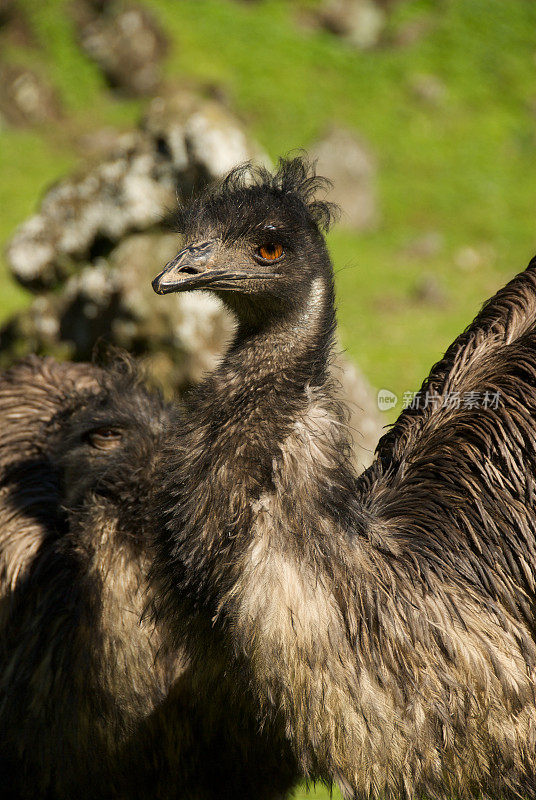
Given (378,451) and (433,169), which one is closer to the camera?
(378,451)

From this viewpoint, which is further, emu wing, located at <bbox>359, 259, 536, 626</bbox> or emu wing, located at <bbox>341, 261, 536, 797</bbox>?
emu wing, located at <bbox>359, 259, 536, 626</bbox>

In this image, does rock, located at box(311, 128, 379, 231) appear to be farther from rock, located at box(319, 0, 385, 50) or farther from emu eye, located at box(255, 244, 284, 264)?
emu eye, located at box(255, 244, 284, 264)

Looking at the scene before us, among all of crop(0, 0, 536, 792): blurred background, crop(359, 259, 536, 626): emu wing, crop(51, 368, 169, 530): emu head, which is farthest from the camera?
crop(0, 0, 536, 792): blurred background

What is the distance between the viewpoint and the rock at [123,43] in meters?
12.7

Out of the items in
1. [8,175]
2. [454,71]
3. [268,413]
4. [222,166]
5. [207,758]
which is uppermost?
[454,71]

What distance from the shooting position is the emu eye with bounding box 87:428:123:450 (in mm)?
3379

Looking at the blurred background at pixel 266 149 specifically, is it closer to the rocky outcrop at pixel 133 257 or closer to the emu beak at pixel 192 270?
the rocky outcrop at pixel 133 257

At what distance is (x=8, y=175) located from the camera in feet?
36.2

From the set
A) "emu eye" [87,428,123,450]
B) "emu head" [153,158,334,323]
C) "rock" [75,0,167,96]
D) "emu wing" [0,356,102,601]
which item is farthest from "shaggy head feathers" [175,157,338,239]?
"rock" [75,0,167,96]

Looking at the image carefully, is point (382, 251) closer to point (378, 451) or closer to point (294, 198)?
point (378, 451)

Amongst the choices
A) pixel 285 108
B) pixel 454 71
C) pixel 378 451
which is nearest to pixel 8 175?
pixel 285 108

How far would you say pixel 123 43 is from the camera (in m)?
12.8

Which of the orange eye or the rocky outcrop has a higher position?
the rocky outcrop

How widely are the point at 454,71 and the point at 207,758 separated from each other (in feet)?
41.7
